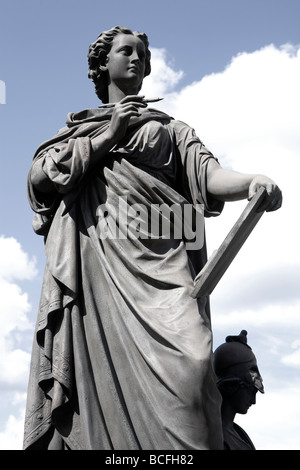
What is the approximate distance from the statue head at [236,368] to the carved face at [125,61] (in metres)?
2.79

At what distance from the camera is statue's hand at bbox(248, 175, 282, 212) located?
6973mm

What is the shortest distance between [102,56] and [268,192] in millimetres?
2617

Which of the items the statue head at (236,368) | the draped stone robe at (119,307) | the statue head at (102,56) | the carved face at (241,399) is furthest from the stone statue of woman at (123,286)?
the carved face at (241,399)

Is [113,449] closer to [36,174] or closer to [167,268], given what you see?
[167,268]

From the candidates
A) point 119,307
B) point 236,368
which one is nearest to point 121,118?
point 119,307

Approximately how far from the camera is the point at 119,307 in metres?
7.13

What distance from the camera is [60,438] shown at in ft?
22.9

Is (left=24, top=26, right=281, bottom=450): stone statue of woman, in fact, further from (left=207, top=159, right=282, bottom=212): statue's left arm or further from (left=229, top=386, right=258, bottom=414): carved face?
(left=229, top=386, right=258, bottom=414): carved face

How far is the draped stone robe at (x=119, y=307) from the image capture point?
671 cm

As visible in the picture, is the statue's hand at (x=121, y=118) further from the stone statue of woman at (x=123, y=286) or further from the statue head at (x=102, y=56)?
the statue head at (x=102, y=56)

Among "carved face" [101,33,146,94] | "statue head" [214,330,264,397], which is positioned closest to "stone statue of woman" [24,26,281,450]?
"carved face" [101,33,146,94]

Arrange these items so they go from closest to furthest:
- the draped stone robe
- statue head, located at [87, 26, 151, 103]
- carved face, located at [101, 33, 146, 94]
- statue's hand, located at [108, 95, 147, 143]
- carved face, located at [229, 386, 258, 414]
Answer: the draped stone robe < statue's hand, located at [108, 95, 147, 143] < carved face, located at [229, 386, 258, 414] < carved face, located at [101, 33, 146, 94] < statue head, located at [87, 26, 151, 103]

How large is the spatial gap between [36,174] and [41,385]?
1976 mm

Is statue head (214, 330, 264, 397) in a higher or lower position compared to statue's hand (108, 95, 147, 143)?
lower
